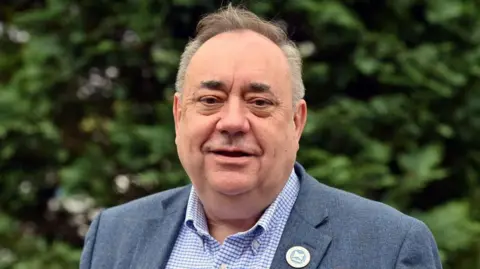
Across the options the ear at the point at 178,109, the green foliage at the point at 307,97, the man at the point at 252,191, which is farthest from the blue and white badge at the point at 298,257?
the green foliage at the point at 307,97

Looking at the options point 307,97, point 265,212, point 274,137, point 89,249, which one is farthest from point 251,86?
point 307,97

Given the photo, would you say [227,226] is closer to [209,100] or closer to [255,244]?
[255,244]

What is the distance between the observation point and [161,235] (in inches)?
103

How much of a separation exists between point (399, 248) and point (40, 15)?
2.46 meters

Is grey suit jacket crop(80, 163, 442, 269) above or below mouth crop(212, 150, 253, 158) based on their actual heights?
below

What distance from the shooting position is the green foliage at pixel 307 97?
389 cm

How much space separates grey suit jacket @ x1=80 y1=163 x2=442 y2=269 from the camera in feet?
7.82

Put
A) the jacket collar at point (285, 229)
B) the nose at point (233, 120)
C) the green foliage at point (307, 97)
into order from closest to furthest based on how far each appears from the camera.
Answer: the nose at point (233, 120) < the jacket collar at point (285, 229) < the green foliage at point (307, 97)

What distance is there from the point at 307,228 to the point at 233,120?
401 mm

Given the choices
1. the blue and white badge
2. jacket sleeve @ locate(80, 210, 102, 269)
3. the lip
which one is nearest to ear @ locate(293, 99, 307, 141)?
the lip

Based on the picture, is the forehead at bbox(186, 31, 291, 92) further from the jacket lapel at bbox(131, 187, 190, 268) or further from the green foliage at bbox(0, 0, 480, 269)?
the green foliage at bbox(0, 0, 480, 269)

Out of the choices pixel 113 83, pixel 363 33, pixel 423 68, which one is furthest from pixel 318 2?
pixel 113 83

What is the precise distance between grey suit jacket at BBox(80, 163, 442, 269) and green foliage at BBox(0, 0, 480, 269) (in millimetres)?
1135

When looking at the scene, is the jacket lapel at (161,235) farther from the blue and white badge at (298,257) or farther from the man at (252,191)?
the blue and white badge at (298,257)
